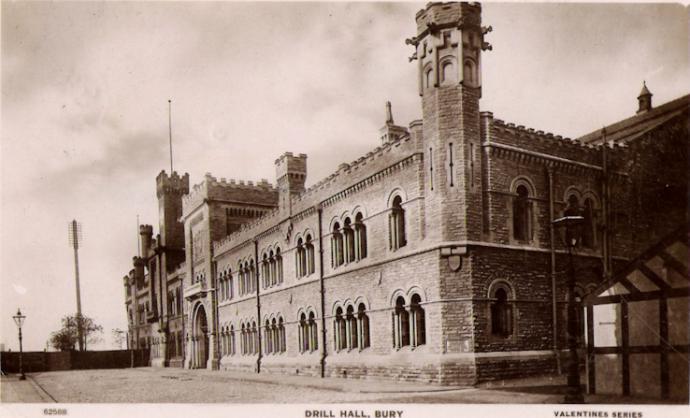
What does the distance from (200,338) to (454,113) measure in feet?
87.3

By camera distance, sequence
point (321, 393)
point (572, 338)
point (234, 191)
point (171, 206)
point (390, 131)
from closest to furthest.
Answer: point (572, 338)
point (321, 393)
point (390, 131)
point (234, 191)
point (171, 206)

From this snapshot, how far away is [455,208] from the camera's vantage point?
17.5m

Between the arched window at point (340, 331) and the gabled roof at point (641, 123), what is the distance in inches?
391

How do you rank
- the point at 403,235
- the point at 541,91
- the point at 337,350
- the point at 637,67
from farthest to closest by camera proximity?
the point at 337,350 → the point at 403,235 → the point at 541,91 → the point at 637,67

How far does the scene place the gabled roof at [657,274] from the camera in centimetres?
1186

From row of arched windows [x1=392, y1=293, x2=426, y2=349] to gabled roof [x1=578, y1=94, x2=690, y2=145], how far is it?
7514 millimetres

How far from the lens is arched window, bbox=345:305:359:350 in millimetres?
22000

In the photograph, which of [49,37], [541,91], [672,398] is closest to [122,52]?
[49,37]

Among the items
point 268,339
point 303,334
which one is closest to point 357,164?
point 303,334

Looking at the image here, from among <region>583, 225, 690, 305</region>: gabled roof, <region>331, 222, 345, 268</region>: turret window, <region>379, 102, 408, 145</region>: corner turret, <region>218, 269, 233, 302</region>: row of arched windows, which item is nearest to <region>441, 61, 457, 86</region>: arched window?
<region>583, 225, 690, 305</region>: gabled roof

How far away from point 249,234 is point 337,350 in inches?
407

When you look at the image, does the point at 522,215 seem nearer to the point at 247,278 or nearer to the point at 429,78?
the point at 429,78

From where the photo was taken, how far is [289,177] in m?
28.1

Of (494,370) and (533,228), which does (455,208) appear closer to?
(533,228)
